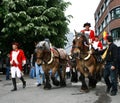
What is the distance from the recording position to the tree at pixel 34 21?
101 ft

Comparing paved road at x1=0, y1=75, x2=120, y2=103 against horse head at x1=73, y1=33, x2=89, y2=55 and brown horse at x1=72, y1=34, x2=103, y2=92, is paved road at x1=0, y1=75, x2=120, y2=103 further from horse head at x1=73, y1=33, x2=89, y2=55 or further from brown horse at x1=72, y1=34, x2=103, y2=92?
horse head at x1=73, y1=33, x2=89, y2=55

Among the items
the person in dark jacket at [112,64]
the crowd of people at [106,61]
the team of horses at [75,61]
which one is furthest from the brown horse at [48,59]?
the person in dark jacket at [112,64]

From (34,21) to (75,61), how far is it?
56.3 feet

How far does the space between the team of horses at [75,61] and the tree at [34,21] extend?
14.7m

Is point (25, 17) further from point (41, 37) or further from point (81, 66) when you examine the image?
point (81, 66)

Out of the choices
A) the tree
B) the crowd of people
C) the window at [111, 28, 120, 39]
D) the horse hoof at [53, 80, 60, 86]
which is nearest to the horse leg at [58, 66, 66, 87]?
the horse hoof at [53, 80, 60, 86]

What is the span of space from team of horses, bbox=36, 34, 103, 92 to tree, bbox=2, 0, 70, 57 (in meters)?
14.7

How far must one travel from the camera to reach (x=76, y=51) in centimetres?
1330

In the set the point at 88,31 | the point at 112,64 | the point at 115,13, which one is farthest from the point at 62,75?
the point at 115,13

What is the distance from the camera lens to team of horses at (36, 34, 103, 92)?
44.5ft

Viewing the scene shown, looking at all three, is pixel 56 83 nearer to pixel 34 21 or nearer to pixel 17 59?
pixel 17 59

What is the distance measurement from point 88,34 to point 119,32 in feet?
152

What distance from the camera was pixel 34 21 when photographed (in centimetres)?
3125

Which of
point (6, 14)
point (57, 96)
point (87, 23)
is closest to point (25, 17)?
point (6, 14)
